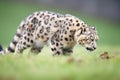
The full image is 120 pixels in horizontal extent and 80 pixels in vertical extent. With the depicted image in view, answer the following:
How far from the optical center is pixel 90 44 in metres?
5.38

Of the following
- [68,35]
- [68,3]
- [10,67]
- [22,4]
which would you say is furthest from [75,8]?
[10,67]

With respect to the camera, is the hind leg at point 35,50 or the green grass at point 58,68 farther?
the hind leg at point 35,50

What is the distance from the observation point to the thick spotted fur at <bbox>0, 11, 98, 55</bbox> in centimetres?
542

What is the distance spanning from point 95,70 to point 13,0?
445 centimetres

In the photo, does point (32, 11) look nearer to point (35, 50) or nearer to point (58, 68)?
point (35, 50)

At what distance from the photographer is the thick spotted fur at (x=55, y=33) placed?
17.8ft

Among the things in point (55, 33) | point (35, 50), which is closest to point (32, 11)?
point (35, 50)

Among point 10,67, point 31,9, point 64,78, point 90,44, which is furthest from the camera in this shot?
point 31,9

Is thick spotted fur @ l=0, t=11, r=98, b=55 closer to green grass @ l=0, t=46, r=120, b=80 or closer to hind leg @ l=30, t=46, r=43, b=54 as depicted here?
hind leg @ l=30, t=46, r=43, b=54

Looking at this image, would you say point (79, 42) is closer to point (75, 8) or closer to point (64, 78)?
point (64, 78)

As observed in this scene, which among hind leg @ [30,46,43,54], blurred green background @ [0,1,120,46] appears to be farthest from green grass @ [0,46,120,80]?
blurred green background @ [0,1,120,46]

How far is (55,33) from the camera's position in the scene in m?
5.52

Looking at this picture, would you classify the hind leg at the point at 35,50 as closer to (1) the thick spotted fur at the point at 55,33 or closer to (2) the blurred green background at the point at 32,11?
(1) the thick spotted fur at the point at 55,33

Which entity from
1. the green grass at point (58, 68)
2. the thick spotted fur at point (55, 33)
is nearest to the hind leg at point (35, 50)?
the thick spotted fur at point (55, 33)
